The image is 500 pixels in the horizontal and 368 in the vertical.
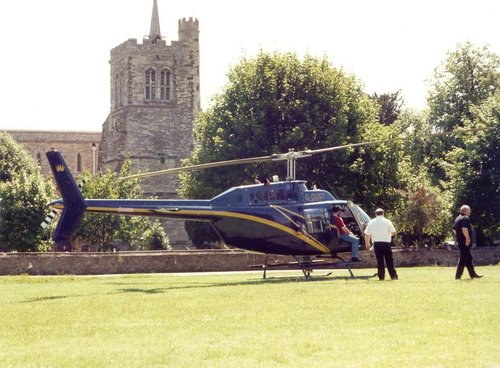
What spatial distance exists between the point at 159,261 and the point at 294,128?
16.7 metres

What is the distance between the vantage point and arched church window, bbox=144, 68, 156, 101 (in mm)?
99500

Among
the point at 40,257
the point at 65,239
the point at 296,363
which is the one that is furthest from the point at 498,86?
the point at 296,363

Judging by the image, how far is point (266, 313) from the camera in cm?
1647

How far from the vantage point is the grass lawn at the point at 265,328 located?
11.5m

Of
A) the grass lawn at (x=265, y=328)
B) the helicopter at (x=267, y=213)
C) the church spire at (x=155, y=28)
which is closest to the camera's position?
the grass lawn at (x=265, y=328)

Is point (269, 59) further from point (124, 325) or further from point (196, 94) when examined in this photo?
point (124, 325)

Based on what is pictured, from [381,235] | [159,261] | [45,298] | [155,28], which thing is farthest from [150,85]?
[45,298]

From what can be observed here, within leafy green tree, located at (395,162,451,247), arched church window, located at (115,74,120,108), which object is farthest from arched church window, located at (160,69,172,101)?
leafy green tree, located at (395,162,451,247)

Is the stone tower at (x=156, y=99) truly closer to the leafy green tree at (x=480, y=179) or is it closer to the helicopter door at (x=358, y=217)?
the leafy green tree at (x=480, y=179)

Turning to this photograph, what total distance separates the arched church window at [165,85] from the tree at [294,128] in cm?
3811

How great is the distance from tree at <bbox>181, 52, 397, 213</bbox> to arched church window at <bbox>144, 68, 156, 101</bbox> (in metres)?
38.1

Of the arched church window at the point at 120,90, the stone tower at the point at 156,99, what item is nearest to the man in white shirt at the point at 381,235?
the stone tower at the point at 156,99

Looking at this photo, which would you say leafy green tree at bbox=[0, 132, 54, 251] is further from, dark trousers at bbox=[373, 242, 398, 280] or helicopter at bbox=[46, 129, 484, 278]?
dark trousers at bbox=[373, 242, 398, 280]

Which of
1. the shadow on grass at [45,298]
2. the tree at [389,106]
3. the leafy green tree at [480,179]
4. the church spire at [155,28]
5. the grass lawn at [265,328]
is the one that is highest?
the church spire at [155,28]
